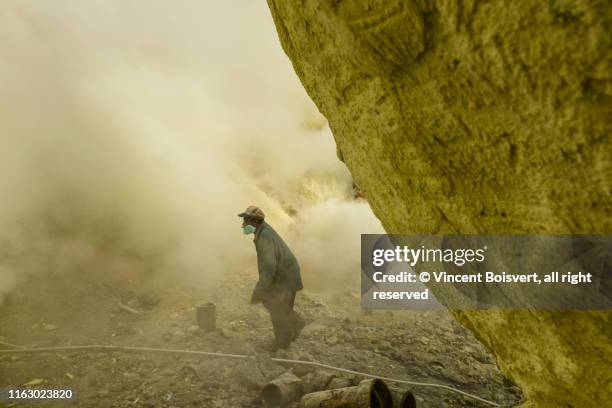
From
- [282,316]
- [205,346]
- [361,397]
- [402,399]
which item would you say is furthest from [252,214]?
[402,399]

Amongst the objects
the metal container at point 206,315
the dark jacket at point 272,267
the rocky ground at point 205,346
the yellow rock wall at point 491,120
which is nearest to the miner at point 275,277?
the dark jacket at point 272,267

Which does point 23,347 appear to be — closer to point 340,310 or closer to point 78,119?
point 340,310

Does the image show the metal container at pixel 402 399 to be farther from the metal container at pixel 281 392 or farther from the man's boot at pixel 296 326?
the man's boot at pixel 296 326

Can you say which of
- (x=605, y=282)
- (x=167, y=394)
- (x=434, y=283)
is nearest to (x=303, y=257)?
(x=167, y=394)

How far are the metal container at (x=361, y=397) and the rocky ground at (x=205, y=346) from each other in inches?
35.5

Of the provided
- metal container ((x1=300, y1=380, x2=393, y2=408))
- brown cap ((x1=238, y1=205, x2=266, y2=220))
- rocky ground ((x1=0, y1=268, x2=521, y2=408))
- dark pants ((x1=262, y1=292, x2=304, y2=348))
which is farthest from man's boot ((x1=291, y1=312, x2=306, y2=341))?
metal container ((x1=300, y1=380, x2=393, y2=408))

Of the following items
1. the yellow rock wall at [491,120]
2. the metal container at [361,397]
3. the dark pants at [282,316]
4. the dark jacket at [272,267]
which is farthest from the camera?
the dark pants at [282,316]

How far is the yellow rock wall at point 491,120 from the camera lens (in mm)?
1022

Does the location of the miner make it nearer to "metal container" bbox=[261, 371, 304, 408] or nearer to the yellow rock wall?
"metal container" bbox=[261, 371, 304, 408]

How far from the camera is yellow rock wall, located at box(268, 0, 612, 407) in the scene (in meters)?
1.02

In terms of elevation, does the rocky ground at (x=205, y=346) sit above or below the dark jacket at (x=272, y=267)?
below

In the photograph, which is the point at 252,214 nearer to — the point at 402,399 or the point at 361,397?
the point at 361,397

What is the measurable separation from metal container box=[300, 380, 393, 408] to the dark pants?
1534 mm

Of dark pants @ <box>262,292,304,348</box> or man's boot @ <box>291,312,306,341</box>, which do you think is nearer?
dark pants @ <box>262,292,304,348</box>
